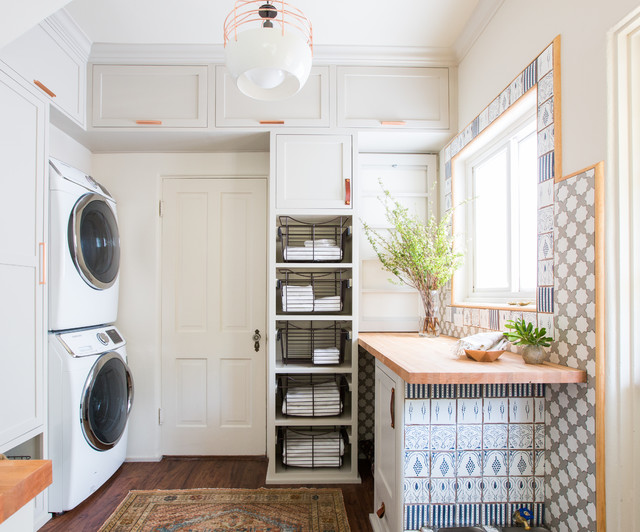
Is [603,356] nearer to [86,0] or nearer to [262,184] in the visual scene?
[262,184]

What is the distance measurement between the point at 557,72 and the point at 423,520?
173 centimetres

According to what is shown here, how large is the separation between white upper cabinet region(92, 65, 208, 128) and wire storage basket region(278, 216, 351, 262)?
2.78 feet

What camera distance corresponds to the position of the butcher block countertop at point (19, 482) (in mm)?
679

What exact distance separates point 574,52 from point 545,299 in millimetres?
903

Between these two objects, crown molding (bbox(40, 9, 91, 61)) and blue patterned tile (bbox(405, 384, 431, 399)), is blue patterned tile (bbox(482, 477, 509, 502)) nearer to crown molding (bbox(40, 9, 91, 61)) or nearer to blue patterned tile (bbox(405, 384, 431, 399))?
blue patterned tile (bbox(405, 384, 431, 399))

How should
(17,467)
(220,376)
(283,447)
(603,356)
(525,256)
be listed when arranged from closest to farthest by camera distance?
1. (17,467)
2. (603,356)
3. (525,256)
4. (283,447)
5. (220,376)

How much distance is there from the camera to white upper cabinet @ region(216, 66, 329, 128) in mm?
2666

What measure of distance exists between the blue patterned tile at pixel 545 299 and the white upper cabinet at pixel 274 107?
1.59 metres

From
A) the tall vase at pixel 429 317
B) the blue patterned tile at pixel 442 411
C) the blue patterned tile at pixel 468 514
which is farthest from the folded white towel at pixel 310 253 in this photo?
the blue patterned tile at pixel 468 514

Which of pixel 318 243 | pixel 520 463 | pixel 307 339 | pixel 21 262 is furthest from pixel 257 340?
pixel 520 463

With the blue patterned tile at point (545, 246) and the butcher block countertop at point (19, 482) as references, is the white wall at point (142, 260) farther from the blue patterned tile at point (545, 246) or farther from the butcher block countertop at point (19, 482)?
the butcher block countertop at point (19, 482)

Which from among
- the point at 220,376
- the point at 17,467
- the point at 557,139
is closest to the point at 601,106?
the point at 557,139

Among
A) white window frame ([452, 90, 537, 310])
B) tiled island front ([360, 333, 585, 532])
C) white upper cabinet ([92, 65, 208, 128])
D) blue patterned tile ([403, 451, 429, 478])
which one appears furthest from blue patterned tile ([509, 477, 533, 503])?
white upper cabinet ([92, 65, 208, 128])

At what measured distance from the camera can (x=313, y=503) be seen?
2.34 meters
